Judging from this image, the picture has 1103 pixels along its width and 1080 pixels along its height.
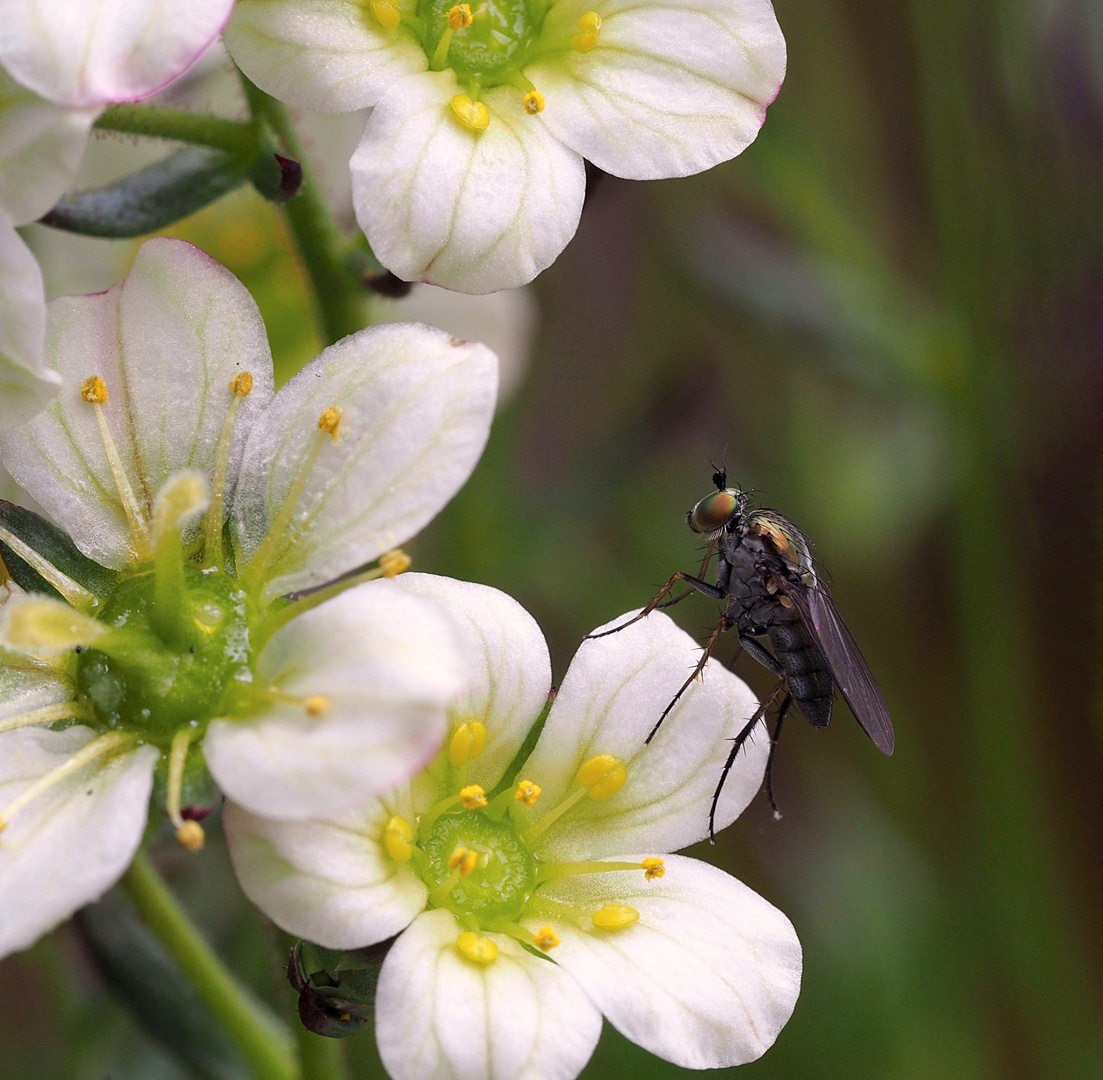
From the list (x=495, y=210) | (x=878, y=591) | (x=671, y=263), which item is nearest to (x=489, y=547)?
(x=671, y=263)

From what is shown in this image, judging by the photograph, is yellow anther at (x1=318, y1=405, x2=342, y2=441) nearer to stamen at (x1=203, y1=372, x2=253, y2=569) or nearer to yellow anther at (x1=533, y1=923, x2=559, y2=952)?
stamen at (x1=203, y1=372, x2=253, y2=569)

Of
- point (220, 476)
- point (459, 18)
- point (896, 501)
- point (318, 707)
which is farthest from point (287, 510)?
point (896, 501)

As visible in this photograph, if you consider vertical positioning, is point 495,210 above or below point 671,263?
above

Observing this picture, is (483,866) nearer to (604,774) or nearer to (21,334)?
(604,774)

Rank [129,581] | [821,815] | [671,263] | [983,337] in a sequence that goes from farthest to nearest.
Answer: [821,815] → [671,263] → [983,337] → [129,581]

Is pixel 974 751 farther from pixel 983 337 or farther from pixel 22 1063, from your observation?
pixel 22 1063

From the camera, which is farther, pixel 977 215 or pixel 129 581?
pixel 977 215

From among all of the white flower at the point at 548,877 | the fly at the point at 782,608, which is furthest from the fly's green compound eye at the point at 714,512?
the white flower at the point at 548,877

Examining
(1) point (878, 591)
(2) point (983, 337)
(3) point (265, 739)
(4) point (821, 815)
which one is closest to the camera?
(3) point (265, 739)
